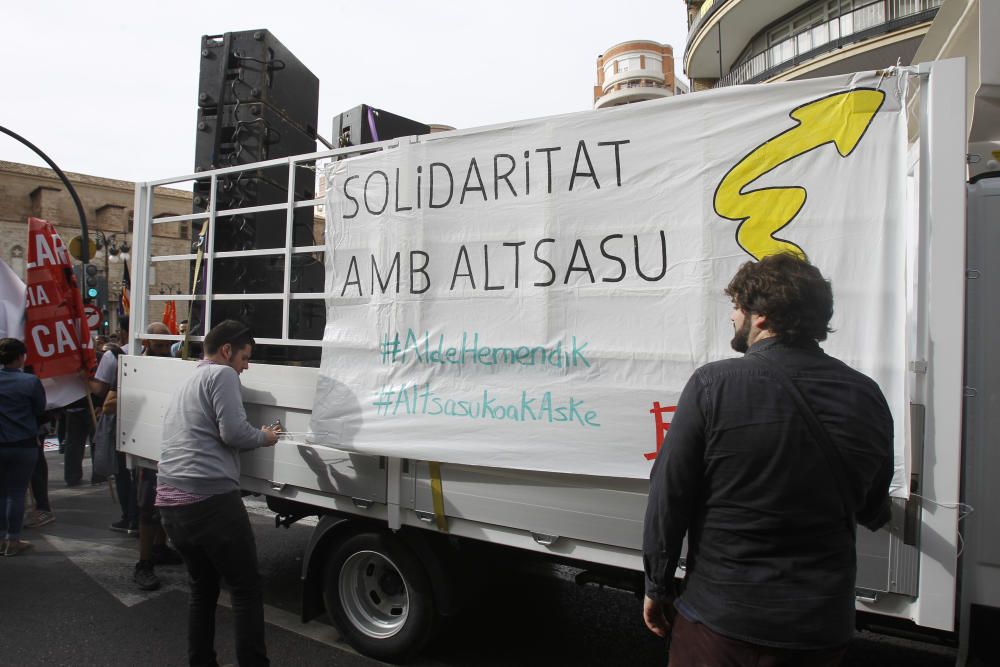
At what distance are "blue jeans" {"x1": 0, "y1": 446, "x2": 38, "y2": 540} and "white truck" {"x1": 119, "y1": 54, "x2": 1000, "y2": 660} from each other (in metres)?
1.52

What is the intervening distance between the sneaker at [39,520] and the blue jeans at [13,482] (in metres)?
0.98

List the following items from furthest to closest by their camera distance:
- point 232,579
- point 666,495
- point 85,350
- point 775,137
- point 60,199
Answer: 1. point 60,199
2. point 85,350
3. point 232,579
4. point 775,137
5. point 666,495

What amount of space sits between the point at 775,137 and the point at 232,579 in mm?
3094

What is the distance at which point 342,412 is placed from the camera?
3498 millimetres

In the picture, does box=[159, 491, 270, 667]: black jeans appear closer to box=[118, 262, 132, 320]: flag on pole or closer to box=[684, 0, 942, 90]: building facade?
box=[118, 262, 132, 320]: flag on pole

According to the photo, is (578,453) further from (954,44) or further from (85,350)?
(85,350)

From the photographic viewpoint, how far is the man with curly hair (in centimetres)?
171

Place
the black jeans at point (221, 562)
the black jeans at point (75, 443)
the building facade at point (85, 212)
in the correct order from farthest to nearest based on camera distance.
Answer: the building facade at point (85, 212) < the black jeans at point (75, 443) < the black jeans at point (221, 562)

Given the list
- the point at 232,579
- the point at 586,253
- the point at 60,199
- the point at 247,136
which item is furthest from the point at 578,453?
the point at 60,199

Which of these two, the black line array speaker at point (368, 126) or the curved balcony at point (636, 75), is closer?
the black line array speaker at point (368, 126)

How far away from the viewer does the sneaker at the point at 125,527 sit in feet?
20.6

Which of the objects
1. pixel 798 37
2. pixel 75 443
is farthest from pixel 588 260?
pixel 798 37

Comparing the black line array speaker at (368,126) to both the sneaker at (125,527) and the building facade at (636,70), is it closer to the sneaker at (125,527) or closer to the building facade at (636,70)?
the sneaker at (125,527)

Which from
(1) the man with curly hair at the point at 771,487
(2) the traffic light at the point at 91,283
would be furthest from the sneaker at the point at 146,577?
(2) the traffic light at the point at 91,283
